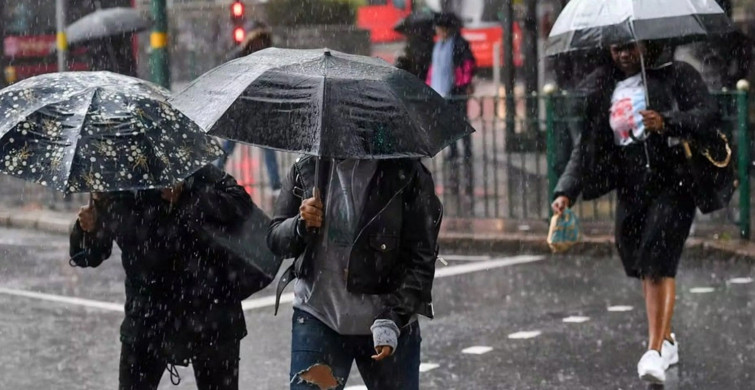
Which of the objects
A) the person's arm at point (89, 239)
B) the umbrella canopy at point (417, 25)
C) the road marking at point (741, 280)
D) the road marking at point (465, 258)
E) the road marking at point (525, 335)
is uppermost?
the person's arm at point (89, 239)

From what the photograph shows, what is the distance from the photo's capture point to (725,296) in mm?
9562

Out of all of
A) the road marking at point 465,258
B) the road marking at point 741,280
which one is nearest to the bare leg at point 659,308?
the road marking at point 741,280

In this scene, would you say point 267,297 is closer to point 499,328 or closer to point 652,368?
point 499,328

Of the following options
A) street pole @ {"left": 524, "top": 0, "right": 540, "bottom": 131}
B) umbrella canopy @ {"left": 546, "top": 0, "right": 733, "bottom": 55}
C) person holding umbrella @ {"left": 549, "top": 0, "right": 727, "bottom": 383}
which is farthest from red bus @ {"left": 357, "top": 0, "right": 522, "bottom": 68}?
person holding umbrella @ {"left": 549, "top": 0, "right": 727, "bottom": 383}

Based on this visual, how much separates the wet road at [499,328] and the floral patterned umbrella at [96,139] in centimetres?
250

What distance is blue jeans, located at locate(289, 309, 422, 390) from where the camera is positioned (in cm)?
450

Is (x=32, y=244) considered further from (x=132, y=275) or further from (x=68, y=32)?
(x=132, y=275)

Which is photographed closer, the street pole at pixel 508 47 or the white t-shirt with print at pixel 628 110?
the white t-shirt with print at pixel 628 110

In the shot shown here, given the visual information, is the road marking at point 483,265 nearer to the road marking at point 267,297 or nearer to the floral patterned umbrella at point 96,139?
the road marking at point 267,297

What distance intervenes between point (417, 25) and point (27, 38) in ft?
37.2

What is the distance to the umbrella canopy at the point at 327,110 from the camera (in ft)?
14.0

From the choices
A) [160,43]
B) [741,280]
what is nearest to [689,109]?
[741,280]

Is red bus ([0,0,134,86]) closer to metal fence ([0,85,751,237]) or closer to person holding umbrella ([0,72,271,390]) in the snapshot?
metal fence ([0,85,751,237])

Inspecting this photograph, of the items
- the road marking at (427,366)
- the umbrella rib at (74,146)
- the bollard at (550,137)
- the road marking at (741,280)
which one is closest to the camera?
the umbrella rib at (74,146)
